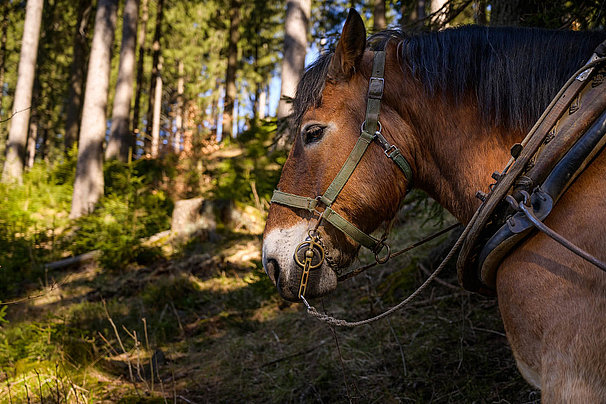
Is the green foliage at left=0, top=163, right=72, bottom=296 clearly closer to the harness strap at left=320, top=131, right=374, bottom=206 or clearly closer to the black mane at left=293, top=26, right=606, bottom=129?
the harness strap at left=320, top=131, right=374, bottom=206

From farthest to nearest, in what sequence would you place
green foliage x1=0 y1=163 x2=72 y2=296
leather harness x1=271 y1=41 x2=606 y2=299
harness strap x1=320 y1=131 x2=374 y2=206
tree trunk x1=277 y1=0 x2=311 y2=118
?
tree trunk x1=277 y1=0 x2=311 y2=118, green foliage x1=0 y1=163 x2=72 y2=296, harness strap x1=320 y1=131 x2=374 y2=206, leather harness x1=271 y1=41 x2=606 y2=299

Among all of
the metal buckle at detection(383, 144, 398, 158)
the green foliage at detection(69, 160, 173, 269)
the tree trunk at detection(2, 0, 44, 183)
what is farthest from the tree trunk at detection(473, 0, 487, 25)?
the tree trunk at detection(2, 0, 44, 183)

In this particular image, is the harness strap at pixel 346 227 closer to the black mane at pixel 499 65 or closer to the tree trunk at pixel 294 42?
Answer: the black mane at pixel 499 65

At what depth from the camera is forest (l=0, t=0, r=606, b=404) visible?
3252 millimetres

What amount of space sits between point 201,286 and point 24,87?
9239 millimetres

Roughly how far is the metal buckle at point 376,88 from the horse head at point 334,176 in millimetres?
42

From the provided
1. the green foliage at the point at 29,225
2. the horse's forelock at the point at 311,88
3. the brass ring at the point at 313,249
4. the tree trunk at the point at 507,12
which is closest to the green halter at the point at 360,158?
the brass ring at the point at 313,249

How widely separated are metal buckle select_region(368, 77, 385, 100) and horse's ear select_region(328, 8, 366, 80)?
0.43 feet

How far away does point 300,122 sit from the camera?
6.88 feet

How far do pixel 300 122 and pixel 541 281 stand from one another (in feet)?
4.02

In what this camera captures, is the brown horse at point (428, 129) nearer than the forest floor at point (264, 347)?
Yes

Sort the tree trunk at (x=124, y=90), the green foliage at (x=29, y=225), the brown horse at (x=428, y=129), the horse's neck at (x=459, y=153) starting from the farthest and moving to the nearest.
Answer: the tree trunk at (x=124, y=90), the green foliage at (x=29, y=225), the horse's neck at (x=459, y=153), the brown horse at (x=428, y=129)

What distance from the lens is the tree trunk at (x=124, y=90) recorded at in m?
12.8

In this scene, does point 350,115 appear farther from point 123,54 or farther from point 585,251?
point 123,54
